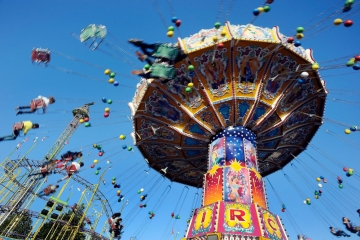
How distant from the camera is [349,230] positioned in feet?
42.5

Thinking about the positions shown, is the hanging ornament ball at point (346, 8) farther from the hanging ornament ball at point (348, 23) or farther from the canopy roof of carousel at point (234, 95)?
the canopy roof of carousel at point (234, 95)

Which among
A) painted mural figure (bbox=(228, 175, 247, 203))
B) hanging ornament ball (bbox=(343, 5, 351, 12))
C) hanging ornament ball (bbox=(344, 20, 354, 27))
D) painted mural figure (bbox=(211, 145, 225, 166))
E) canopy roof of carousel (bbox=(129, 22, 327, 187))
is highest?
canopy roof of carousel (bbox=(129, 22, 327, 187))

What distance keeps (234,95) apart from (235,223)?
5364 millimetres

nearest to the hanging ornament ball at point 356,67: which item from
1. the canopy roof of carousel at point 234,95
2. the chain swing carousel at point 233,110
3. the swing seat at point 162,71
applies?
the chain swing carousel at point 233,110

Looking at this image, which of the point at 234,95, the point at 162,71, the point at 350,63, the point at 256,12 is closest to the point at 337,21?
the point at 350,63

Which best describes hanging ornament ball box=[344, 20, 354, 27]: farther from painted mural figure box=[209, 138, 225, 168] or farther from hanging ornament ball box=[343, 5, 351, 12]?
painted mural figure box=[209, 138, 225, 168]

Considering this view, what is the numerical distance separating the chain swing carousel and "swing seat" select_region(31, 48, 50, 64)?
4.28 m

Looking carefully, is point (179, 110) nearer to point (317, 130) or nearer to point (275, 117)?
point (275, 117)

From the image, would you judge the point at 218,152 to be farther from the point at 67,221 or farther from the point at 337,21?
the point at 67,221

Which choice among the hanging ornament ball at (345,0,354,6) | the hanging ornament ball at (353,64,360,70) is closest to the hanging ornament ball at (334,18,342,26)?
the hanging ornament ball at (345,0,354,6)

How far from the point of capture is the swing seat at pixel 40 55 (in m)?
10.6

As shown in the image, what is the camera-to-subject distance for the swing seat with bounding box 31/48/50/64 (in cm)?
1065

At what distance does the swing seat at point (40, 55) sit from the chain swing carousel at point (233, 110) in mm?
4276

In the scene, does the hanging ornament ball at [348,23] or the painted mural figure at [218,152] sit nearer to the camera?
the hanging ornament ball at [348,23]
